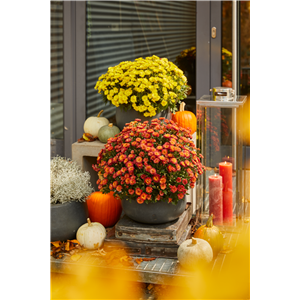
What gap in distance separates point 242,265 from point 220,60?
1.77 meters

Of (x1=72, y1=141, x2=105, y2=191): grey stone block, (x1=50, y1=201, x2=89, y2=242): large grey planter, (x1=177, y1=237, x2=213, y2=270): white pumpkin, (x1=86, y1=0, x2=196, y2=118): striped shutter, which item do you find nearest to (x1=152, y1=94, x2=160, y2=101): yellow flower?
(x1=72, y1=141, x2=105, y2=191): grey stone block

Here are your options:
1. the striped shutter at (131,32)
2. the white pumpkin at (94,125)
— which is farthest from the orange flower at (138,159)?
the striped shutter at (131,32)

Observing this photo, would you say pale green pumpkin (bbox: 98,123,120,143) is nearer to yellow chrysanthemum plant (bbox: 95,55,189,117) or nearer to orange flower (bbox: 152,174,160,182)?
yellow chrysanthemum plant (bbox: 95,55,189,117)

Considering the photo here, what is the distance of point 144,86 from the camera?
2293 millimetres

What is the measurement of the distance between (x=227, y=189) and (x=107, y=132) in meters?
0.82

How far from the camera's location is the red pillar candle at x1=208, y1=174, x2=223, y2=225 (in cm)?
225

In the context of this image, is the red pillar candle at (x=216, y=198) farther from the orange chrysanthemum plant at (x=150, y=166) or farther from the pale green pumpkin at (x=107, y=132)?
the pale green pumpkin at (x=107, y=132)

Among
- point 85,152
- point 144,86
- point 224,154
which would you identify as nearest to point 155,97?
point 144,86

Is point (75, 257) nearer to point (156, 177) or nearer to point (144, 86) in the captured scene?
point (156, 177)

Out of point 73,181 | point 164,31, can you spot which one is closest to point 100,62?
point 164,31

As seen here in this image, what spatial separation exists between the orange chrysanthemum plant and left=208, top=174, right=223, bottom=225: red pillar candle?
0.22 metres

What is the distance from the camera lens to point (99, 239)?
207cm
